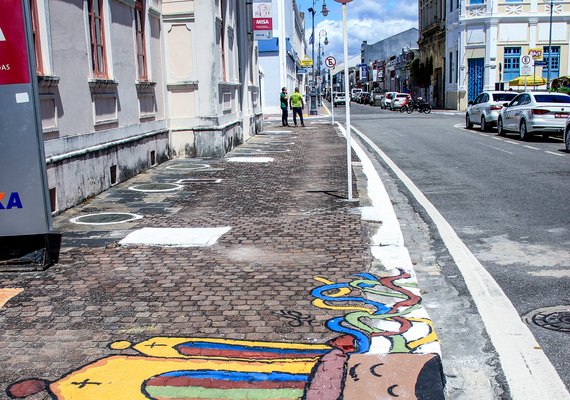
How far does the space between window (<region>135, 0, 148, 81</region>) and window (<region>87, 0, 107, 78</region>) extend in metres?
2.38

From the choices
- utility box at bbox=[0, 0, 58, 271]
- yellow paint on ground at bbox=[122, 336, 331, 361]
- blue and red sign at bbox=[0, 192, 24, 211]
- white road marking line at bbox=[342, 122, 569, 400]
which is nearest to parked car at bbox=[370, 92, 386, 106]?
white road marking line at bbox=[342, 122, 569, 400]

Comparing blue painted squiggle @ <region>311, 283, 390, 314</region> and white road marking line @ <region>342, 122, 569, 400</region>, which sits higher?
blue painted squiggle @ <region>311, 283, 390, 314</region>

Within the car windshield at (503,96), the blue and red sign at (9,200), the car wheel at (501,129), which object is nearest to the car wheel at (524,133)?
the car wheel at (501,129)

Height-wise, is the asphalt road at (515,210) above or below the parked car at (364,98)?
below

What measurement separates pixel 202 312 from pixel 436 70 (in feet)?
195

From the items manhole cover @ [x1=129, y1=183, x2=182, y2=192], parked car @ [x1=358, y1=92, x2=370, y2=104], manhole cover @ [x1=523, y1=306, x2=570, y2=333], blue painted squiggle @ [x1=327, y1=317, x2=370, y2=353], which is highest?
parked car @ [x1=358, y1=92, x2=370, y2=104]

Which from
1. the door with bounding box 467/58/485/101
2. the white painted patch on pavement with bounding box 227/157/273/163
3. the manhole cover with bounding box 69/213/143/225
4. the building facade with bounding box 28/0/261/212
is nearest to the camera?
the manhole cover with bounding box 69/213/143/225

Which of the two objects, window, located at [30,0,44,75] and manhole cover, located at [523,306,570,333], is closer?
manhole cover, located at [523,306,570,333]

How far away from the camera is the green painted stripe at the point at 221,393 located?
3.69 meters

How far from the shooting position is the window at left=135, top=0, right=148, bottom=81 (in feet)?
47.2

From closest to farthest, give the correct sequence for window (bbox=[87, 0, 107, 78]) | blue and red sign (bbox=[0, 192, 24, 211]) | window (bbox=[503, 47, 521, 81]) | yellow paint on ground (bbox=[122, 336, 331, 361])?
yellow paint on ground (bbox=[122, 336, 331, 361]) → blue and red sign (bbox=[0, 192, 24, 211]) → window (bbox=[87, 0, 107, 78]) → window (bbox=[503, 47, 521, 81])

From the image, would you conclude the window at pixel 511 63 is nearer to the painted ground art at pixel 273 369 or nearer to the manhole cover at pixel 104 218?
the manhole cover at pixel 104 218

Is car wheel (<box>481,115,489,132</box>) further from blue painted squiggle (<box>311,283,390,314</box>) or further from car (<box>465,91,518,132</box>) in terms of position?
blue painted squiggle (<box>311,283,390,314</box>)

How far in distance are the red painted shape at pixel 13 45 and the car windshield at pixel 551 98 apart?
1799 centimetres
